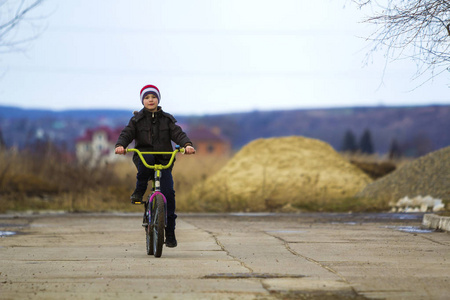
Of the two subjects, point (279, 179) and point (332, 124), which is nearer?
point (279, 179)

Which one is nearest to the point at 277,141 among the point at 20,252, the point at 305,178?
the point at 305,178

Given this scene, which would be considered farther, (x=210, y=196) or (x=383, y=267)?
(x=210, y=196)

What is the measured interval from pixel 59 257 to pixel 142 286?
2.94 metres

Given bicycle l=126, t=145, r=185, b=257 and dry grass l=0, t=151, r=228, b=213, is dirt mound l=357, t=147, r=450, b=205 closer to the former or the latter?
dry grass l=0, t=151, r=228, b=213

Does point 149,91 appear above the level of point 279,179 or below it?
above

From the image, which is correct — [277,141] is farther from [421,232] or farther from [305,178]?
[421,232]

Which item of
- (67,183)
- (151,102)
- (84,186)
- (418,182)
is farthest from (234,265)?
(67,183)

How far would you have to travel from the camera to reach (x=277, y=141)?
1180 inches

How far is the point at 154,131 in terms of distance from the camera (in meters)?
9.73

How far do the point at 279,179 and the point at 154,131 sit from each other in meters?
17.6

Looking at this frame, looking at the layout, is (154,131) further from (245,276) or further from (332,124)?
(332,124)

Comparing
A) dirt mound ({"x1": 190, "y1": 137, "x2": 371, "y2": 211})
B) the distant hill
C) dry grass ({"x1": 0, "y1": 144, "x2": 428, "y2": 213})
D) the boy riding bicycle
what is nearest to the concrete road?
the boy riding bicycle

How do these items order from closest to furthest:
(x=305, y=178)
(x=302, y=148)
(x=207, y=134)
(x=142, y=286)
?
(x=142, y=286), (x=305, y=178), (x=302, y=148), (x=207, y=134)

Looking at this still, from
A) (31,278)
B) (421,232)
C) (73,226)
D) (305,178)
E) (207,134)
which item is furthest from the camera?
(207,134)
